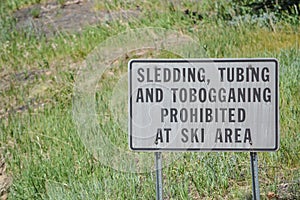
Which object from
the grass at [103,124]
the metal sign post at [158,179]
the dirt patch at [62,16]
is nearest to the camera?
the metal sign post at [158,179]

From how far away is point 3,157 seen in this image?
6.05 m

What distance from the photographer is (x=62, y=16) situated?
38.1 ft

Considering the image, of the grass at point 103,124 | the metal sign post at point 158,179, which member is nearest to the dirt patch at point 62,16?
the grass at point 103,124

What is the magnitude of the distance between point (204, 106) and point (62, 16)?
826cm

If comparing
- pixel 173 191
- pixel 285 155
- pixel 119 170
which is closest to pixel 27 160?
pixel 119 170

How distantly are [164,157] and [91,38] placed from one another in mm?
4485

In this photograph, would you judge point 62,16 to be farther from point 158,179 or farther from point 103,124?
point 158,179

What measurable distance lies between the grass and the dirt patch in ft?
1.12

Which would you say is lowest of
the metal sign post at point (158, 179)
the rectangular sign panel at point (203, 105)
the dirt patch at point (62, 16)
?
the metal sign post at point (158, 179)

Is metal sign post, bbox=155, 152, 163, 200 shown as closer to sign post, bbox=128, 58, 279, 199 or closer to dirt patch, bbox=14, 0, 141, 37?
sign post, bbox=128, 58, 279, 199

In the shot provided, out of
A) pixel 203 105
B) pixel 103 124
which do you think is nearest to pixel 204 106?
pixel 203 105

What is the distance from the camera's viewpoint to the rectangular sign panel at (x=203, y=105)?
143 inches

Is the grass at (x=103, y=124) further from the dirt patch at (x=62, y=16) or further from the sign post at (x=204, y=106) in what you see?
the sign post at (x=204, y=106)

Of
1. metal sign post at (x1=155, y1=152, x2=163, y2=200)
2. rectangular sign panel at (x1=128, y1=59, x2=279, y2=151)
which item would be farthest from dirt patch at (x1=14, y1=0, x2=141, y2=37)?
metal sign post at (x1=155, y1=152, x2=163, y2=200)
